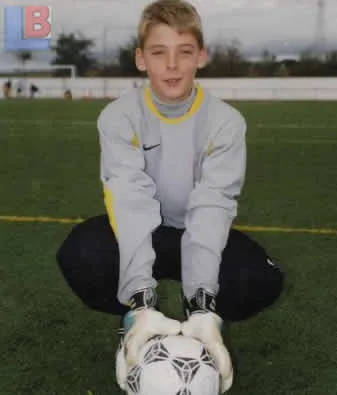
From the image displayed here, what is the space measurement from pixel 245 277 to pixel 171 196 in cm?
42

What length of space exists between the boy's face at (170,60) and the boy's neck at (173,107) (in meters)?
0.04

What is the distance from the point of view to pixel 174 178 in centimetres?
291

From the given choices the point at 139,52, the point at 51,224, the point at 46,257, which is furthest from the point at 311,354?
the point at 51,224

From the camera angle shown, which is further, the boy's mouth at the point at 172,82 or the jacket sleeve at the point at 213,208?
the boy's mouth at the point at 172,82

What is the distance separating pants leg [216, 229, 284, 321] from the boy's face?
0.63m

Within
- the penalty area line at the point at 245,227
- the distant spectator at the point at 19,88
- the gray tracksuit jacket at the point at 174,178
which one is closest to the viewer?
the gray tracksuit jacket at the point at 174,178

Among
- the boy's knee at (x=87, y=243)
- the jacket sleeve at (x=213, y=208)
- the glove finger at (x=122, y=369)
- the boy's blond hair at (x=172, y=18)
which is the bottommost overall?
the glove finger at (x=122, y=369)

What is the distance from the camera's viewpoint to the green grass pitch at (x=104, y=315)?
288cm

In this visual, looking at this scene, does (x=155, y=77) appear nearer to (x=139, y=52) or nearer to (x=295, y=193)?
(x=139, y=52)

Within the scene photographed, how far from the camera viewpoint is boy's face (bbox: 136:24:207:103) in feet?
8.84

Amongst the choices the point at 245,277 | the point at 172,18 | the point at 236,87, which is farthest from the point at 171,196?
the point at 236,87

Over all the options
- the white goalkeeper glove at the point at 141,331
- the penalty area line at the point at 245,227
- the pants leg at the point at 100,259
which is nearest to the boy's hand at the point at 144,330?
the white goalkeeper glove at the point at 141,331

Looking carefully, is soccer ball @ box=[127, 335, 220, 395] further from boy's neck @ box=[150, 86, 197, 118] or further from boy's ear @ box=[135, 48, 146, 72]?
boy's ear @ box=[135, 48, 146, 72]

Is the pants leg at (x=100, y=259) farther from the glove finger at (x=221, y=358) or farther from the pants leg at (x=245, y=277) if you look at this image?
the glove finger at (x=221, y=358)
